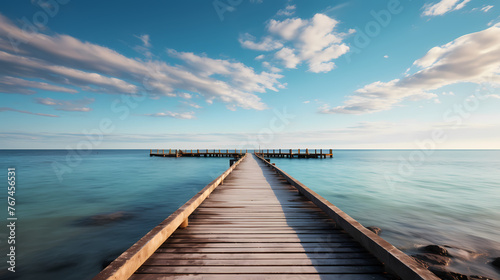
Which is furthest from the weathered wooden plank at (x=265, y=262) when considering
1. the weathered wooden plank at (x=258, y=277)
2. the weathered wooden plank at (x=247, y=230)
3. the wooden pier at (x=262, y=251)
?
the weathered wooden plank at (x=247, y=230)

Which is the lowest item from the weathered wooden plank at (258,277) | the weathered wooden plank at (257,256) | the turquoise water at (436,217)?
the turquoise water at (436,217)

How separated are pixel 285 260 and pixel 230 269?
70 centimetres

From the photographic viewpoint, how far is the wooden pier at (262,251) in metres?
2.43

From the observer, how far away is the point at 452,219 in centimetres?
938

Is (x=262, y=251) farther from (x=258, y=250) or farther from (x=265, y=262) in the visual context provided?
(x=265, y=262)

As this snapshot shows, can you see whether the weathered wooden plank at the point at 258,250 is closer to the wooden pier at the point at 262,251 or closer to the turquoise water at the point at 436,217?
the wooden pier at the point at 262,251

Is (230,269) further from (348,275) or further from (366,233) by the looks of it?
(366,233)

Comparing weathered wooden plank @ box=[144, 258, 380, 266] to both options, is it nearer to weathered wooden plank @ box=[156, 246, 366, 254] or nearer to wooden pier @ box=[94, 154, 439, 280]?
wooden pier @ box=[94, 154, 439, 280]

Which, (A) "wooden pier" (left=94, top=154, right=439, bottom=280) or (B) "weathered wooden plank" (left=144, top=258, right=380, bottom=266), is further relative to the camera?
(B) "weathered wooden plank" (left=144, top=258, right=380, bottom=266)

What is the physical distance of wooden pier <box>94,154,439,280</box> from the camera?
2.43 meters

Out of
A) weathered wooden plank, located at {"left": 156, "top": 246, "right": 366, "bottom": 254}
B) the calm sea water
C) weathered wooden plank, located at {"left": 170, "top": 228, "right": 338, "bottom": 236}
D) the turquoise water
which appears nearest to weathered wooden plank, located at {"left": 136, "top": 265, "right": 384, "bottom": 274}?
weathered wooden plank, located at {"left": 156, "top": 246, "right": 366, "bottom": 254}

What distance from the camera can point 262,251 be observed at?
3.01 meters

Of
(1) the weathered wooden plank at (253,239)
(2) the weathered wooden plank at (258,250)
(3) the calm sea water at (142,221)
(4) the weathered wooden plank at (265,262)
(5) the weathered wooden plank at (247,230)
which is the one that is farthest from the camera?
(3) the calm sea water at (142,221)

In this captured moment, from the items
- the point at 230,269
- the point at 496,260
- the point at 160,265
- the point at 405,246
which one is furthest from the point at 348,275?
the point at 496,260
